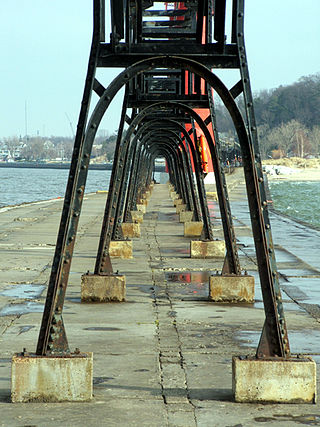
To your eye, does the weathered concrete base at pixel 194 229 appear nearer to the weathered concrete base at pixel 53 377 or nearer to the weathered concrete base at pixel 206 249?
the weathered concrete base at pixel 206 249

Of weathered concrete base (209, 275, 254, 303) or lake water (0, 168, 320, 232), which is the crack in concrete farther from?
lake water (0, 168, 320, 232)

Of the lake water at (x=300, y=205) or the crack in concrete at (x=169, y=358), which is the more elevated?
the crack in concrete at (x=169, y=358)

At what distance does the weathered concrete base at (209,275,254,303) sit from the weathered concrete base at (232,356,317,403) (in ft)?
11.9

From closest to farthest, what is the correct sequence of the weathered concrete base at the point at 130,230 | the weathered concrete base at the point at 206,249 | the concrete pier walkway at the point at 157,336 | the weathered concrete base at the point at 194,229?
the concrete pier walkway at the point at 157,336, the weathered concrete base at the point at 206,249, the weathered concrete base at the point at 130,230, the weathered concrete base at the point at 194,229

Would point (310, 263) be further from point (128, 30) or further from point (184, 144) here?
point (128, 30)

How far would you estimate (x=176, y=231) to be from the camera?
730 inches

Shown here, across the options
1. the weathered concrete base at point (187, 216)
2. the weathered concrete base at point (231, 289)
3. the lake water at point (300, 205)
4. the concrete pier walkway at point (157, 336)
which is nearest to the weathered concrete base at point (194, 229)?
the weathered concrete base at point (187, 216)

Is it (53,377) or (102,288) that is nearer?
(53,377)

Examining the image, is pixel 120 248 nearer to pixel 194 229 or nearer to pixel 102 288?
pixel 102 288

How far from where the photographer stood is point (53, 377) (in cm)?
487

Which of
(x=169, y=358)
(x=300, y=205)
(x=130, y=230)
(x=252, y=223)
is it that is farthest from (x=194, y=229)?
(x=300, y=205)

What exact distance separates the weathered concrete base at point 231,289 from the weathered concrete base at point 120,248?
4002mm

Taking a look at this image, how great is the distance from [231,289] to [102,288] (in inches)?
54.2

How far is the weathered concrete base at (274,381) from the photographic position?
192 inches
